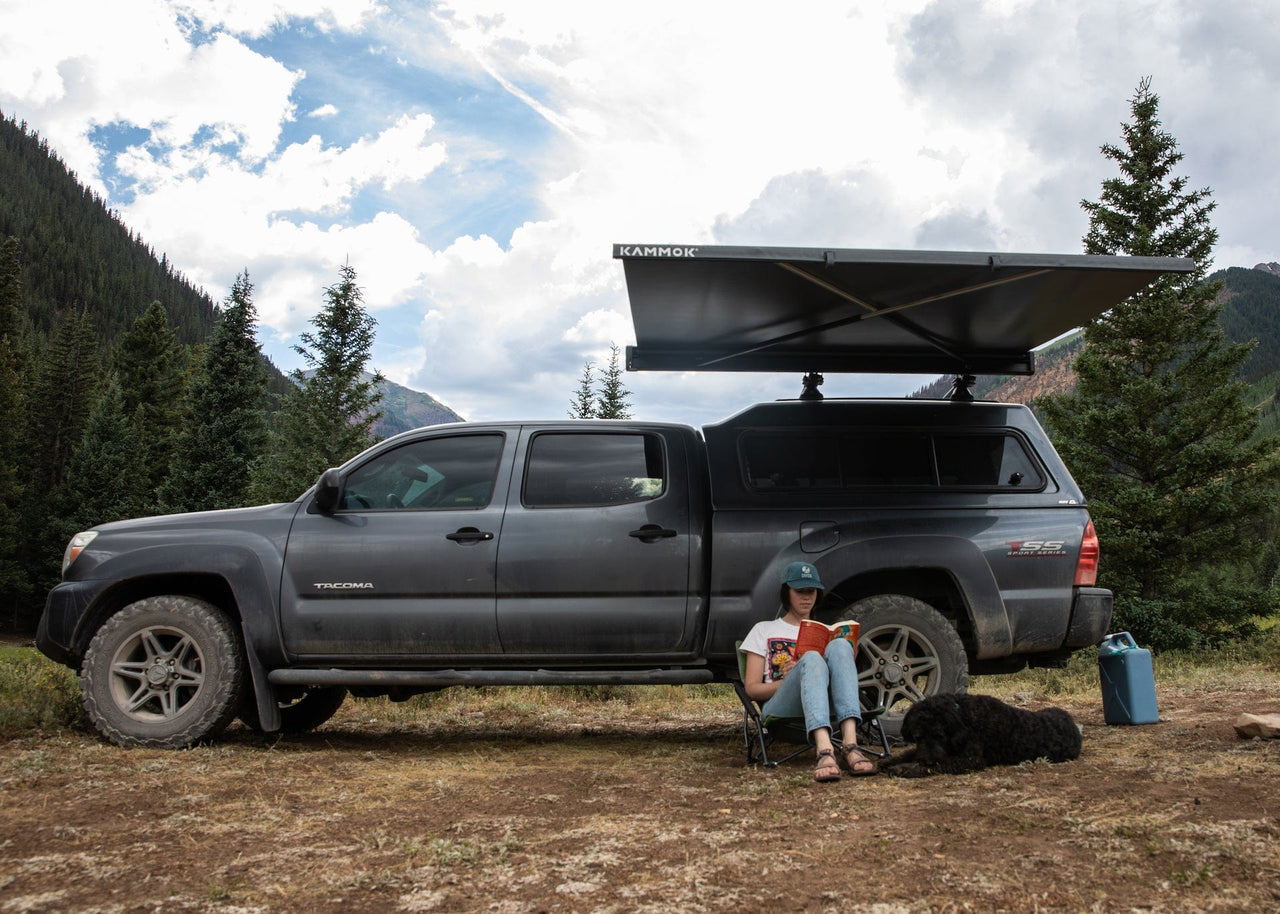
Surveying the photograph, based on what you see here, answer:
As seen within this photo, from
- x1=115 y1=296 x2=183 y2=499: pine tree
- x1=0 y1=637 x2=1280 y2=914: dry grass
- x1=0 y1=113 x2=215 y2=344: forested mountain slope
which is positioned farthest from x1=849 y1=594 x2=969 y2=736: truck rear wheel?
x1=0 y1=113 x2=215 y2=344: forested mountain slope

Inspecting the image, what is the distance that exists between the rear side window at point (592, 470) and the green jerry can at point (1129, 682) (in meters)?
3.00

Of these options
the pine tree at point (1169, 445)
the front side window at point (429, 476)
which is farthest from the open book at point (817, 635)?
the pine tree at point (1169, 445)

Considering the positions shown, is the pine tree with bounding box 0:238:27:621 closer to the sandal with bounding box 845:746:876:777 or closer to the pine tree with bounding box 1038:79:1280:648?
the pine tree with bounding box 1038:79:1280:648

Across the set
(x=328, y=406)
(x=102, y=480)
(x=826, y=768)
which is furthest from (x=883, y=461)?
(x=102, y=480)

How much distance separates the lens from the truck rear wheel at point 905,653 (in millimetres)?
4879

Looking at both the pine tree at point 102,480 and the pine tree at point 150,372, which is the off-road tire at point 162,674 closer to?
the pine tree at point 102,480

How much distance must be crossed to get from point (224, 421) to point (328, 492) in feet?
119

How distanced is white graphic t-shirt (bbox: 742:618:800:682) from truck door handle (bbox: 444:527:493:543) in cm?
155

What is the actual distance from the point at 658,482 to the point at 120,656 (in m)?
3.21

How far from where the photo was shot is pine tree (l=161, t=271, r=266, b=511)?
123ft

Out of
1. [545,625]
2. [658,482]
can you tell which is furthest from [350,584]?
[658,482]

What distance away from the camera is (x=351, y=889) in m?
2.68

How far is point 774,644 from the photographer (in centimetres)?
468

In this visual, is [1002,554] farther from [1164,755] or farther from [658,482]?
[658,482]
